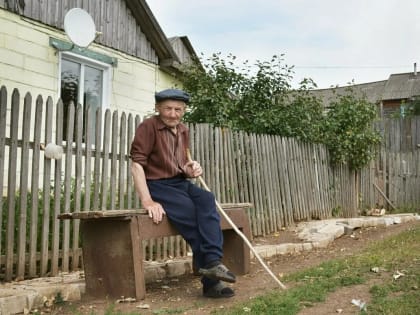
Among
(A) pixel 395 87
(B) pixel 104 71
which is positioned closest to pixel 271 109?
(B) pixel 104 71

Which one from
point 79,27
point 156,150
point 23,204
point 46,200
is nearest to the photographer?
point 156,150

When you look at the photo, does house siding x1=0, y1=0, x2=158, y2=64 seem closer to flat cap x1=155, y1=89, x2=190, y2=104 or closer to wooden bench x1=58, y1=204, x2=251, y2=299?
flat cap x1=155, y1=89, x2=190, y2=104

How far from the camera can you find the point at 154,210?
13.7ft

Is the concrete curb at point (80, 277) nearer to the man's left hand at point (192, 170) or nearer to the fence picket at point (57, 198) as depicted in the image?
the fence picket at point (57, 198)

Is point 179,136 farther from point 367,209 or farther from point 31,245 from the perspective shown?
point 367,209

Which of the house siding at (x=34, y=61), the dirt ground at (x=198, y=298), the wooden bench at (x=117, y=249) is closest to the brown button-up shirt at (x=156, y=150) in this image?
the wooden bench at (x=117, y=249)

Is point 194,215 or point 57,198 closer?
point 194,215

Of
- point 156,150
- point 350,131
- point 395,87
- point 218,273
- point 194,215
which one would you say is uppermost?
point 395,87

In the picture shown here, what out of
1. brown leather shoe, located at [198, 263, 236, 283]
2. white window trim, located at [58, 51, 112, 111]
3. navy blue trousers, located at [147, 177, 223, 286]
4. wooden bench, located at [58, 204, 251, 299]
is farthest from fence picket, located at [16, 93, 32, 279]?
white window trim, located at [58, 51, 112, 111]

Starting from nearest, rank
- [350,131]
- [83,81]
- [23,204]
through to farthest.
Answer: [23,204] → [83,81] → [350,131]

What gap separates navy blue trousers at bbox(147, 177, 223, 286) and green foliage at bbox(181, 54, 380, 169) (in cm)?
428

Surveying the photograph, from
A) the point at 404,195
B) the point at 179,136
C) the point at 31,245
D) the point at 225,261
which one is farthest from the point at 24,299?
the point at 404,195

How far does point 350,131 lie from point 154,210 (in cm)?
710

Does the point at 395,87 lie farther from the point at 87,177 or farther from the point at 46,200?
the point at 46,200
